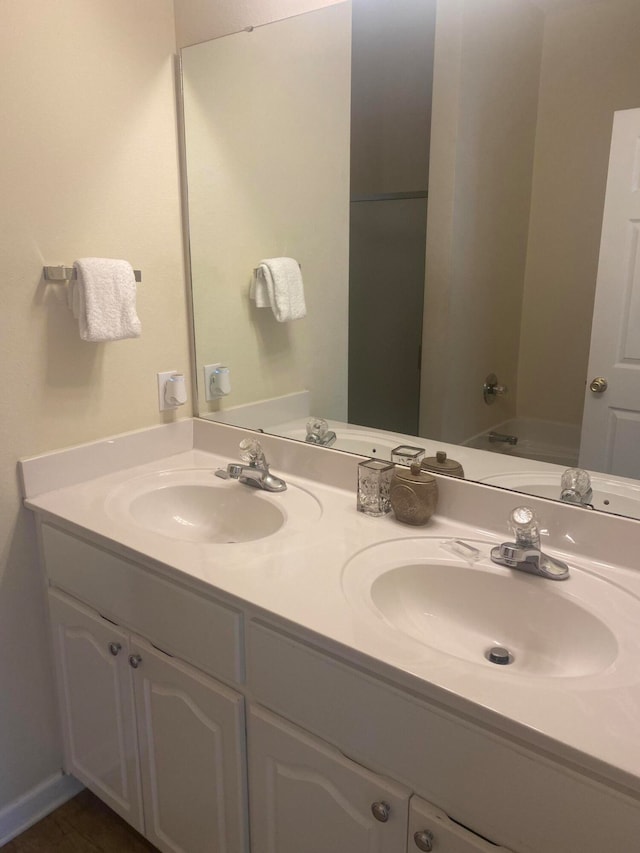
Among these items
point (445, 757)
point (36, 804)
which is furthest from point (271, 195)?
point (36, 804)

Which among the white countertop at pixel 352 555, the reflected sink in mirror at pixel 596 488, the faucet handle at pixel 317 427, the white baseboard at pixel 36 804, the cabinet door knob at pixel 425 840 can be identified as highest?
the faucet handle at pixel 317 427

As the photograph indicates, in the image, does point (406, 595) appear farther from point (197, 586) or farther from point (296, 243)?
point (296, 243)

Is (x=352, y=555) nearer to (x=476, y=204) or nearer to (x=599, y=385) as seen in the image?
(x=599, y=385)

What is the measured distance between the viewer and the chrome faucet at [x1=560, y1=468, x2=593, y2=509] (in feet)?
3.96

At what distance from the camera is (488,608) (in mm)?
1117

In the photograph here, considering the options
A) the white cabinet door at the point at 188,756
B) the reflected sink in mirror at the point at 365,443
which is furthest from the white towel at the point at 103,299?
the white cabinet door at the point at 188,756

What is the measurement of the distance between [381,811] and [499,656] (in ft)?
1.02

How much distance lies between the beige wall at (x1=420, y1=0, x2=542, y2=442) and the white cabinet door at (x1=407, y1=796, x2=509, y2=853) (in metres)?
0.75

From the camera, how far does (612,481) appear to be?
1.20 metres

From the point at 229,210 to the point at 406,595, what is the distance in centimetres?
117

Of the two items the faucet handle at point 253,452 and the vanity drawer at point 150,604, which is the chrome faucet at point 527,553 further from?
the faucet handle at point 253,452

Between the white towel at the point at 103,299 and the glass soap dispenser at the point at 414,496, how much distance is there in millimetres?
745

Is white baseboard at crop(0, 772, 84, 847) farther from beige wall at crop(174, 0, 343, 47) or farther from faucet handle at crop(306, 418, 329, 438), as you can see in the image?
beige wall at crop(174, 0, 343, 47)

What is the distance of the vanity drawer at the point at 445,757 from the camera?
73cm
